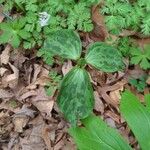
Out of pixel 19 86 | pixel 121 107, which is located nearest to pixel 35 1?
pixel 19 86

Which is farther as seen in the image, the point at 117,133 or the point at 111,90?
the point at 111,90

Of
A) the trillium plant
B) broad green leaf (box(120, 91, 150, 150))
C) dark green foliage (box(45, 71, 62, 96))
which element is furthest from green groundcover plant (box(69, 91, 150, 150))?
dark green foliage (box(45, 71, 62, 96))

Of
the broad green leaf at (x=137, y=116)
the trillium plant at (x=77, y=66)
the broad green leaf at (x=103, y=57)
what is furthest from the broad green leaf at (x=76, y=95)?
the broad green leaf at (x=137, y=116)

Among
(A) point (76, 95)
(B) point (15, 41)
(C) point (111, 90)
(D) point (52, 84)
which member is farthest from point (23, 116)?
(C) point (111, 90)

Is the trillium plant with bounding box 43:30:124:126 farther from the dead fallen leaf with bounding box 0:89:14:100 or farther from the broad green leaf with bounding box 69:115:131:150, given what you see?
the dead fallen leaf with bounding box 0:89:14:100

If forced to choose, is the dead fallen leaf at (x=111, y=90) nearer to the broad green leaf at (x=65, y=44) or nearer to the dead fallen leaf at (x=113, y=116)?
the dead fallen leaf at (x=113, y=116)

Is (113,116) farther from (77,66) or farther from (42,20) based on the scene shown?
(42,20)
